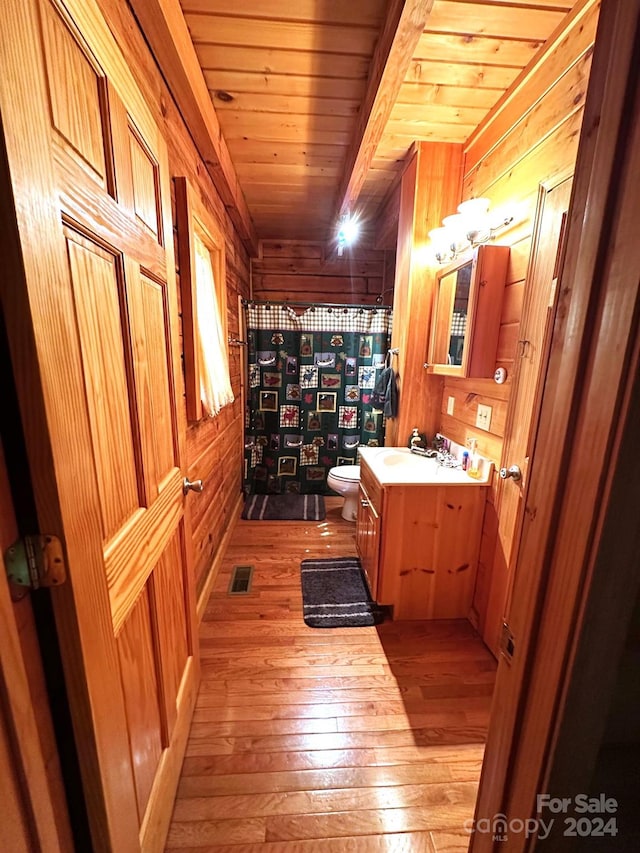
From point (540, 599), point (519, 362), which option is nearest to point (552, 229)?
point (519, 362)

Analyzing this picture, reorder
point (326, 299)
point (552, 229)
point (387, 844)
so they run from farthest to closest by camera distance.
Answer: point (326, 299) → point (552, 229) → point (387, 844)

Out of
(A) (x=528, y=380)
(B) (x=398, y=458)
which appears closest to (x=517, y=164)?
(A) (x=528, y=380)

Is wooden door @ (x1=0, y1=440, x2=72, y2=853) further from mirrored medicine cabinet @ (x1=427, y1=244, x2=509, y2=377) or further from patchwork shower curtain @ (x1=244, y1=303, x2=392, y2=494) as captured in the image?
patchwork shower curtain @ (x1=244, y1=303, x2=392, y2=494)

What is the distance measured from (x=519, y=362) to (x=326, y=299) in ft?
8.62

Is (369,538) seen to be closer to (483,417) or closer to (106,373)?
(483,417)

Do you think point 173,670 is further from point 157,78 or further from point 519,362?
point 157,78

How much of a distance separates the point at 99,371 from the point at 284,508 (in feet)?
8.76

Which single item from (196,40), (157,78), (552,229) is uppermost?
(196,40)

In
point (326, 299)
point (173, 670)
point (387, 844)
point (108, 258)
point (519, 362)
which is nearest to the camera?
point (108, 258)

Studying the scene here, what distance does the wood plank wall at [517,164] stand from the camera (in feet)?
4.07

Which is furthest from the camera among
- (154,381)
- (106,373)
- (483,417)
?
(483,417)

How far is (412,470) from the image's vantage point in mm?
1945

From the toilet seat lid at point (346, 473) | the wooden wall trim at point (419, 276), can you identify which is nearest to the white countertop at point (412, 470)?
the wooden wall trim at point (419, 276)

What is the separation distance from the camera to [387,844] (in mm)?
1030
